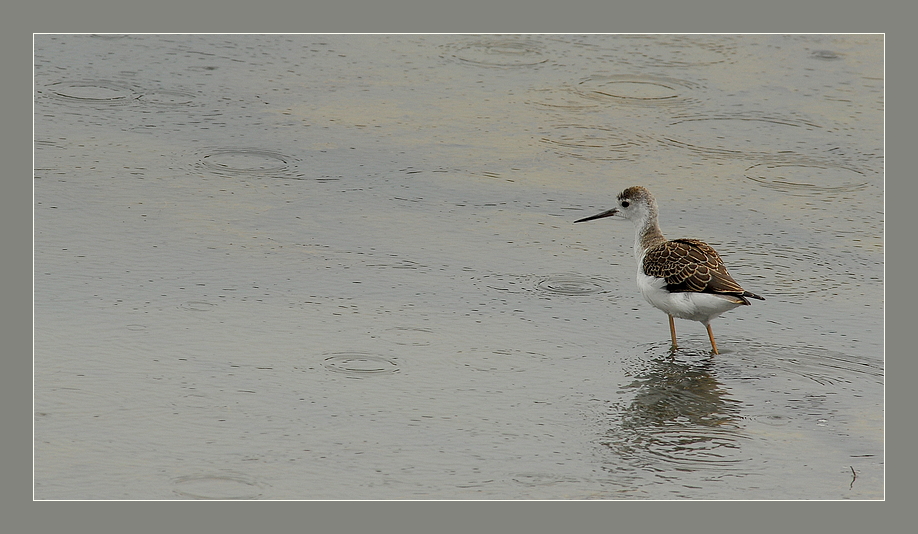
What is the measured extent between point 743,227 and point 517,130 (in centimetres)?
311

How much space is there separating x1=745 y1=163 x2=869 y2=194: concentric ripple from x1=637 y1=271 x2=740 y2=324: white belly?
3.43m

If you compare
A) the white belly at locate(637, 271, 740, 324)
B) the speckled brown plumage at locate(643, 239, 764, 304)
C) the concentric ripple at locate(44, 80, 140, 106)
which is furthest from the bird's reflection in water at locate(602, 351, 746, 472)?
the concentric ripple at locate(44, 80, 140, 106)

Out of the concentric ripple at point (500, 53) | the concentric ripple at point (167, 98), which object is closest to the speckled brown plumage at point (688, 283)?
the concentric ripple at point (167, 98)

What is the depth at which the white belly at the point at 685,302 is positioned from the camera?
9.45m

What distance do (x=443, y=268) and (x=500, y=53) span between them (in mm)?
6704

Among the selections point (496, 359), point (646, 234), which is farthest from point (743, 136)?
point (496, 359)

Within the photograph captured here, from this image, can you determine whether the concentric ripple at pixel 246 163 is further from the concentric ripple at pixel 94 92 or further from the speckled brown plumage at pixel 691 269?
the speckled brown plumage at pixel 691 269

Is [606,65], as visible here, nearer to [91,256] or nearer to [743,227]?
[743,227]

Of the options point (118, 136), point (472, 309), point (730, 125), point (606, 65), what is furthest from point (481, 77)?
point (472, 309)

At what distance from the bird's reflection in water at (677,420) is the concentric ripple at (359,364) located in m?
1.49

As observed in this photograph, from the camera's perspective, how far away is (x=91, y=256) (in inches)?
411

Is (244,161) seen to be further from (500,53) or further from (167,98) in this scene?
(500,53)

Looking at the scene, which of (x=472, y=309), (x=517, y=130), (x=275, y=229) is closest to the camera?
(x=472, y=309)

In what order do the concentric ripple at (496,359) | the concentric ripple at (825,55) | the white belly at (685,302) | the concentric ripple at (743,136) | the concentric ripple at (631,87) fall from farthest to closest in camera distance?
the concentric ripple at (825,55), the concentric ripple at (631,87), the concentric ripple at (743,136), the white belly at (685,302), the concentric ripple at (496,359)
